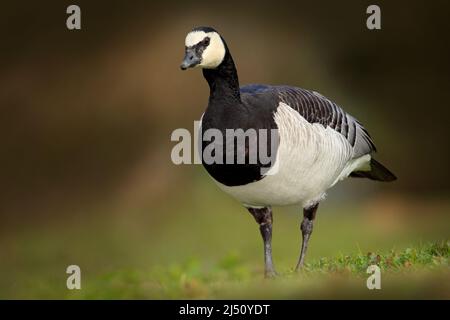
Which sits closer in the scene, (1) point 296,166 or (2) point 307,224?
(1) point 296,166

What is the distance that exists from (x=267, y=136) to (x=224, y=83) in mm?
493

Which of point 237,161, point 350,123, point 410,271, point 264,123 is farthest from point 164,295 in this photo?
point 350,123

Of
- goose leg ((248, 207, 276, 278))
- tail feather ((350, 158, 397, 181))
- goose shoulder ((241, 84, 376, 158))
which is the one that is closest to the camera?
goose shoulder ((241, 84, 376, 158))

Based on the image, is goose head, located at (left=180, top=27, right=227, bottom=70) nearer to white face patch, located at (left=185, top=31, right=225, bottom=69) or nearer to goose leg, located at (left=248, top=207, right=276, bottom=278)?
white face patch, located at (left=185, top=31, right=225, bottom=69)

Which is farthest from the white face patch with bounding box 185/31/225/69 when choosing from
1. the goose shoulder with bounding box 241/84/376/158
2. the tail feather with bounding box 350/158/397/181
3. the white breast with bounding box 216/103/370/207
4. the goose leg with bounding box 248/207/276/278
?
the tail feather with bounding box 350/158/397/181

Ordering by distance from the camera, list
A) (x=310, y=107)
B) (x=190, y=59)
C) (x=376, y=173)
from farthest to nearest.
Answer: (x=376, y=173)
(x=310, y=107)
(x=190, y=59)

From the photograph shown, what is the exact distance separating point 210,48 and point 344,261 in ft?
6.26

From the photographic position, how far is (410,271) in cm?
509

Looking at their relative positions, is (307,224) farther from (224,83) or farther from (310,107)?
(224,83)

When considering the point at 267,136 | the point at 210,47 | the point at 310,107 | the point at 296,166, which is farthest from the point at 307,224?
the point at 210,47

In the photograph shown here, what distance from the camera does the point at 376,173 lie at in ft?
21.6

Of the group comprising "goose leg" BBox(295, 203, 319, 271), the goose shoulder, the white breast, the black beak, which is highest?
the black beak

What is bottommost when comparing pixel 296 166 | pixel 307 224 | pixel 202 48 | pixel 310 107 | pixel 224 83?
pixel 307 224

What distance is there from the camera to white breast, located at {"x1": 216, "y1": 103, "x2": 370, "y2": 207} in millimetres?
5207
